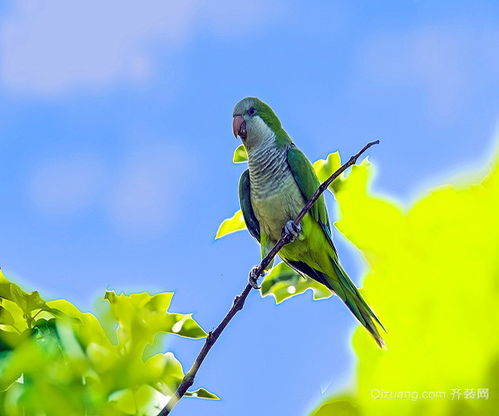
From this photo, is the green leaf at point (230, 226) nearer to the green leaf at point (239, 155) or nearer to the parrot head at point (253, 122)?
the green leaf at point (239, 155)

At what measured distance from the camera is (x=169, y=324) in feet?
2.56

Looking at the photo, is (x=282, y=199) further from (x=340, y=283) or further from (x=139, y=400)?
(x=139, y=400)

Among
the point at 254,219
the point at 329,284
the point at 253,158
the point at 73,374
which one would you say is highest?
the point at 253,158

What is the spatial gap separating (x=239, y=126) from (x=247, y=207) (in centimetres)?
36

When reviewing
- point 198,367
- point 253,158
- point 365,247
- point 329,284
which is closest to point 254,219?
point 253,158

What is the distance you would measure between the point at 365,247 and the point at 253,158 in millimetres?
1673

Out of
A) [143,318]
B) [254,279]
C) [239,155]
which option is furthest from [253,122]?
[143,318]

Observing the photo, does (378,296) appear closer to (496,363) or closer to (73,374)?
(496,363)

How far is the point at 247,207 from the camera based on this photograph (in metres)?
2.36

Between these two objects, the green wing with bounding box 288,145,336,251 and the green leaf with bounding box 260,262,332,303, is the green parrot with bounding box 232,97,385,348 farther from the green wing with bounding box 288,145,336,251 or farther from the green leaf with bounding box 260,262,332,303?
the green leaf with bounding box 260,262,332,303

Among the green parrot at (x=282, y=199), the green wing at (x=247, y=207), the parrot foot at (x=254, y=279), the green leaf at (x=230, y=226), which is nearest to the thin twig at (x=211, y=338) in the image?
the parrot foot at (x=254, y=279)

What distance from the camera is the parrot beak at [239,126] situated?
2.40 meters

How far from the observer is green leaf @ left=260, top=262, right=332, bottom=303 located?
3.65 feet

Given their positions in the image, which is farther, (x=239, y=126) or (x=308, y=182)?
(x=239, y=126)
